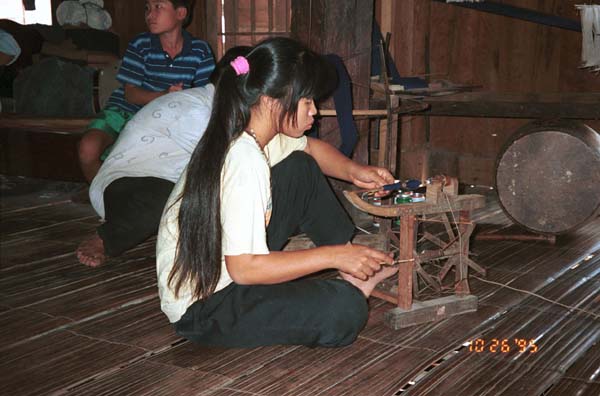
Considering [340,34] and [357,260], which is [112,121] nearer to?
[340,34]

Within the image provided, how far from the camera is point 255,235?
2.05m

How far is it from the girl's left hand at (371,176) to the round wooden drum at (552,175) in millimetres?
1440

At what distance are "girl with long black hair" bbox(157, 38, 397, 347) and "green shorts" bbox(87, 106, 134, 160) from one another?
1.97m

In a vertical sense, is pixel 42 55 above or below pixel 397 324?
above

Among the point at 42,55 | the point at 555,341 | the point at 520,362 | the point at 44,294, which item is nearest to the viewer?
the point at 520,362

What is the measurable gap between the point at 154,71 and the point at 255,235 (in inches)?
90.6

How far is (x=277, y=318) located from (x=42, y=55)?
183 inches

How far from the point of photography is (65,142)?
17.4ft

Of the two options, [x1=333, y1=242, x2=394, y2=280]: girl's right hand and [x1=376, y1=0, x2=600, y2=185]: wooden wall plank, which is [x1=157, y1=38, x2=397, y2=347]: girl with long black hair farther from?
[x1=376, y1=0, x2=600, y2=185]: wooden wall plank

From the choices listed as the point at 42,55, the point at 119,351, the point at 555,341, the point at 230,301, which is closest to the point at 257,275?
the point at 230,301

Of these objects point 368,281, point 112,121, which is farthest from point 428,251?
point 112,121

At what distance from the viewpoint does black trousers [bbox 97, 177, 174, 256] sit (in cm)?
332

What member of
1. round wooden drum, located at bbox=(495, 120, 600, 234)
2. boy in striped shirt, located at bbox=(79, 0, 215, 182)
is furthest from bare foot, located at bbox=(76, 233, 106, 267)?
round wooden drum, located at bbox=(495, 120, 600, 234)

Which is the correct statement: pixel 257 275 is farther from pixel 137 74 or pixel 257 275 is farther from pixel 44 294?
pixel 137 74
